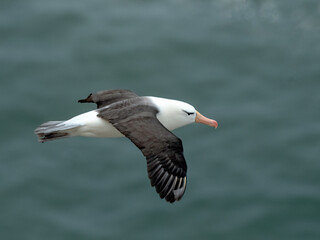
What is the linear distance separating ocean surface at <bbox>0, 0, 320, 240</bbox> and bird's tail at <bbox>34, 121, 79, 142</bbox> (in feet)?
68.0

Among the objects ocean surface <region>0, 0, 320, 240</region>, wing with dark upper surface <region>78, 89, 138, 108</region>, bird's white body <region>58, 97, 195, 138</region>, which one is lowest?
bird's white body <region>58, 97, 195, 138</region>

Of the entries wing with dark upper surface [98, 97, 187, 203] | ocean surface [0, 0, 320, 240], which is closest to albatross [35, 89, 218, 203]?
wing with dark upper surface [98, 97, 187, 203]

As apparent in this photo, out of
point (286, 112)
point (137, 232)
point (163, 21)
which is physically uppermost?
point (163, 21)

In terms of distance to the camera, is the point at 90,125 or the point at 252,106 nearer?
the point at 90,125

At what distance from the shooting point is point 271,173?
120 feet

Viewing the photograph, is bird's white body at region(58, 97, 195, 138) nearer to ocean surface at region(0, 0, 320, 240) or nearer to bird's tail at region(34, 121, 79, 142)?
bird's tail at region(34, 121, 79, 142)

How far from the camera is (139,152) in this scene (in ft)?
113

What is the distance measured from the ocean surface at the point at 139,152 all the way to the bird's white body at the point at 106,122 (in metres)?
20.3

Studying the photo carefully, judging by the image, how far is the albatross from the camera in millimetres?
11727

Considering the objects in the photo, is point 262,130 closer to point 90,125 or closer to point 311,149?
point 311,149

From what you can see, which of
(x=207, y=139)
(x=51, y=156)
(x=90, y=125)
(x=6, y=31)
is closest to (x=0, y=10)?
(x=6, y=31)

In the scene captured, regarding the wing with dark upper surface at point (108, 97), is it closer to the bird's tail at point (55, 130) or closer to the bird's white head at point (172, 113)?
the bird's white head at point (172, 113)

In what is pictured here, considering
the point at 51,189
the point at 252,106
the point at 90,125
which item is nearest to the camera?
the point at 90,125

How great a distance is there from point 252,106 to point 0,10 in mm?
13169
